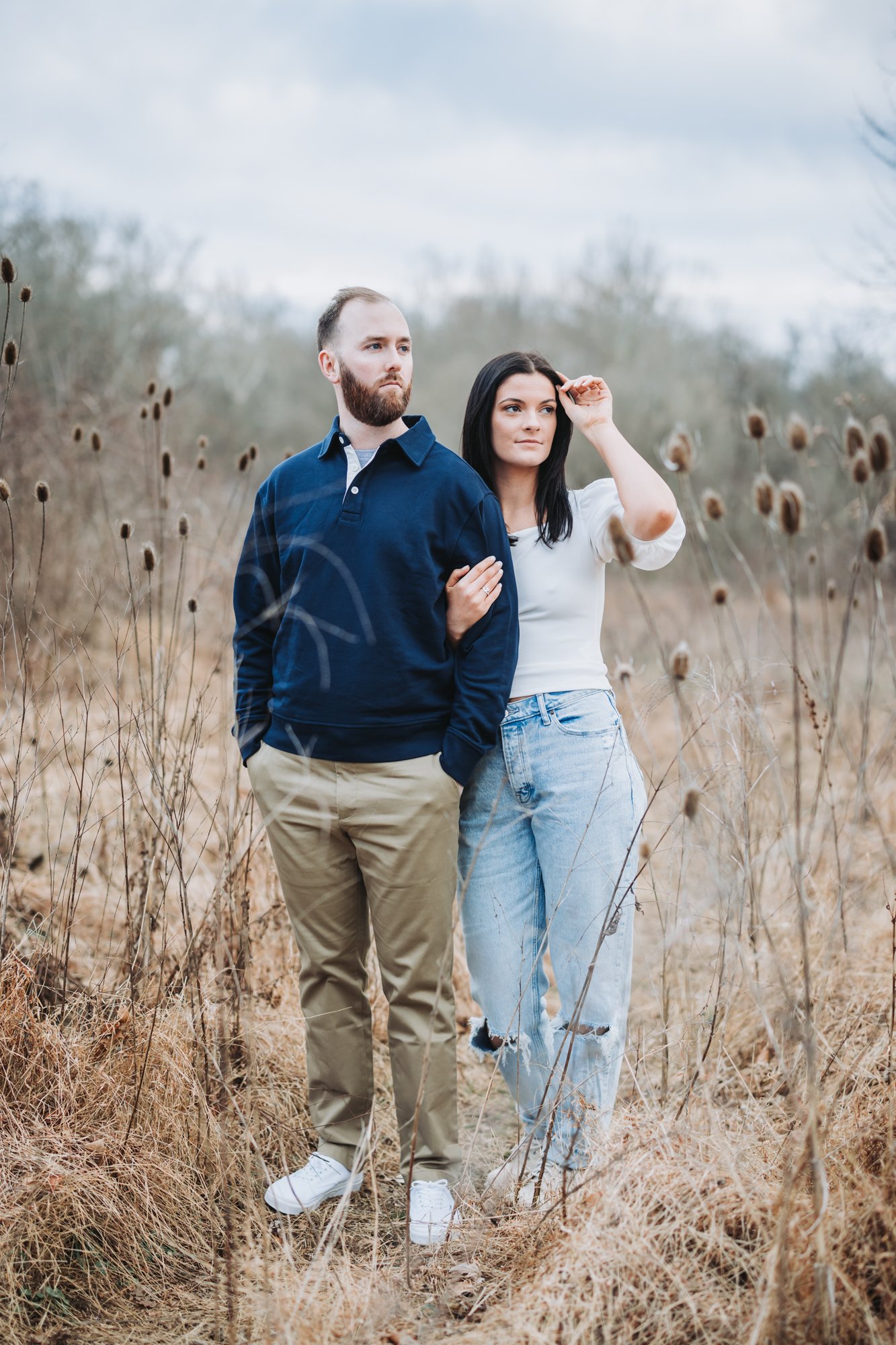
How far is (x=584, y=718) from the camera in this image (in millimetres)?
2154

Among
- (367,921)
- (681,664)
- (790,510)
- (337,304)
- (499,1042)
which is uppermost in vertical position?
(337,304)

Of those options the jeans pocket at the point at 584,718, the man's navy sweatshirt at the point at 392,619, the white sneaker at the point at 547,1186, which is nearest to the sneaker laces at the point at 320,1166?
the white sneaker at the point at 547,1186

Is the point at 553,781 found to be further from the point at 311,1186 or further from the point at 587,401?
the point at 311,1186

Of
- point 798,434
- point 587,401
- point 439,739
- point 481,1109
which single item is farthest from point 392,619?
point 481,1109

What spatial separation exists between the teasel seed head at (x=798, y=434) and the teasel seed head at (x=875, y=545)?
0.16m

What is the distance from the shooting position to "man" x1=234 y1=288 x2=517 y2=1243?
2.11 m

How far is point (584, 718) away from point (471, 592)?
0.40 m

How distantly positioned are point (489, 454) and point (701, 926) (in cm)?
272

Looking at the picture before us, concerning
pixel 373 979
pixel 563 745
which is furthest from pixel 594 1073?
pixel 373 979

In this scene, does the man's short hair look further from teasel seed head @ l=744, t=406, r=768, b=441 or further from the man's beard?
teasel seed head @ l=744, t=406, r=768, b=441

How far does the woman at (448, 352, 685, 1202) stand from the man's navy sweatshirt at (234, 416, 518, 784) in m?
0.08

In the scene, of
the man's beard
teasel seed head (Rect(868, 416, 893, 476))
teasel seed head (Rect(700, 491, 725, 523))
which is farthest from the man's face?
teasel seed head (Rect(868, 416, 893, 476))

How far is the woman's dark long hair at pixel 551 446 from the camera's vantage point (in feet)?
7.54

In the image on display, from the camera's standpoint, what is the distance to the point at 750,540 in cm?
1505
